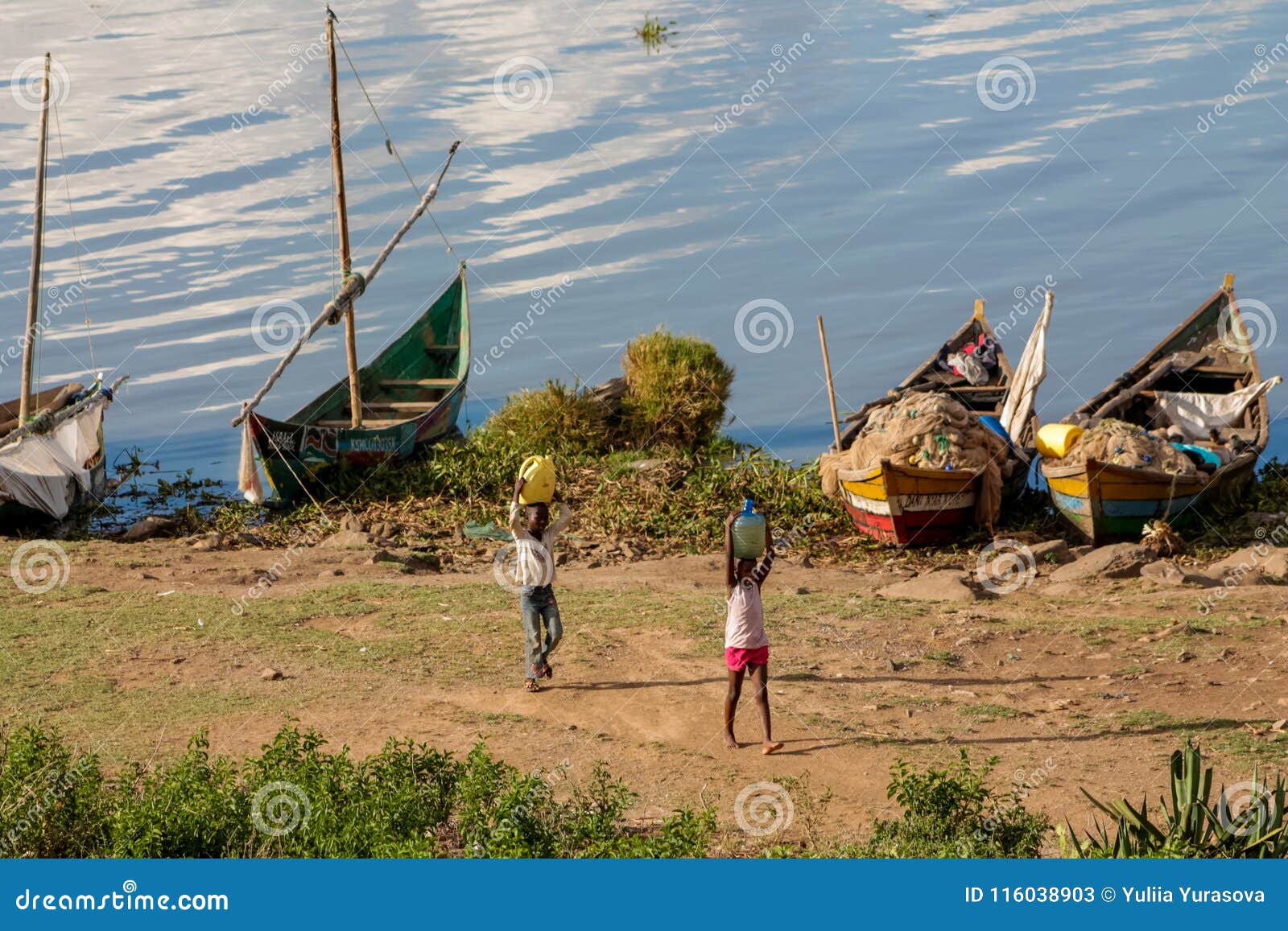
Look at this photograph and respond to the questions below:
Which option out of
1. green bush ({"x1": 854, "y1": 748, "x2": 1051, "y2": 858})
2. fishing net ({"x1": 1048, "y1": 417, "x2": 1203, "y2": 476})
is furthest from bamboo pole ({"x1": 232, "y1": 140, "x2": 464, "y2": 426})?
green bush ({"x1": 854, "y1": 748, "x2": 1051, "y2": 858})

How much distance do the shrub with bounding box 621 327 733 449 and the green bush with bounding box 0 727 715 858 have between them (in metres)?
11.7

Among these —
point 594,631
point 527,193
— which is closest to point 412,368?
point 527,193

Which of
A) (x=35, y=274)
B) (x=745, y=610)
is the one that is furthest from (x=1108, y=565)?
(x=35, y=274)

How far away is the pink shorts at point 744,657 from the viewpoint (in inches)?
366

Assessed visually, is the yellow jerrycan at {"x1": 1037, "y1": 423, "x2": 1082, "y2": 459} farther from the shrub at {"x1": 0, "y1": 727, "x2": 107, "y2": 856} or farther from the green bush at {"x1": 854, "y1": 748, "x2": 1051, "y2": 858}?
the shrub at {"x1": 0, "y1": 727, "x2": 107, "y2": 856}

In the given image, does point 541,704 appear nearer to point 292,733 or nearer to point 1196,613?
point 292,733

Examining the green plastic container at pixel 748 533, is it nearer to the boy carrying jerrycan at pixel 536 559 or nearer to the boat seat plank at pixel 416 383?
the boy carrying jerrycan at pixel 536 559

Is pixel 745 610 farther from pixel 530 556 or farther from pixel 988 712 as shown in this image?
pixel 988 712

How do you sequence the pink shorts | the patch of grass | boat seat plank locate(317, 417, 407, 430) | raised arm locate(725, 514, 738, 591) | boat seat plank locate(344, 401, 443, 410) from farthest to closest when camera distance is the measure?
boat seat plank locate(344, 401, 443, 410) → boat seat plank locate(317, 417, 407, 430) → the patch of grass → the pink shorts → raised arm locate(725, 514, 738, 591)

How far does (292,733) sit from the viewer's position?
314 inches

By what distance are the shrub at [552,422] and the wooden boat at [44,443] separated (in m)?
4.68

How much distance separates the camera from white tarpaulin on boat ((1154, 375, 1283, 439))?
17.3 metres

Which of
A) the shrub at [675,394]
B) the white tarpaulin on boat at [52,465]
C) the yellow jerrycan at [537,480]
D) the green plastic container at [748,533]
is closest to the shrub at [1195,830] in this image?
the green plastic container at [748,533]

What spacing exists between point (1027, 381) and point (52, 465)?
35.9ft
